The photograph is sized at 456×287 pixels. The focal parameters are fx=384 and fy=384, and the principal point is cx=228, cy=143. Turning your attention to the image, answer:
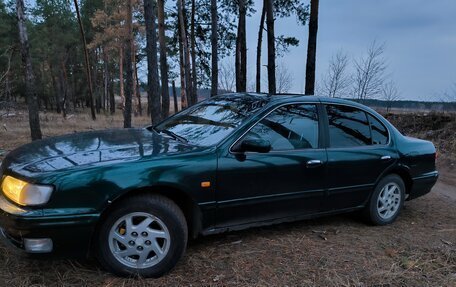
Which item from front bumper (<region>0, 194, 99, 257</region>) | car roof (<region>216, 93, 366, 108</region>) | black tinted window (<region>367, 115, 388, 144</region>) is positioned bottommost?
front bumper (<region>0, 194, 99, 257</region>)

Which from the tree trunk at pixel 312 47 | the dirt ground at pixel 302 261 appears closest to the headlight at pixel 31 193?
the dirt ground at pixel 302 261

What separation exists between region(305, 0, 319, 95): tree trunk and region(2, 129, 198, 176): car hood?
9360 mm

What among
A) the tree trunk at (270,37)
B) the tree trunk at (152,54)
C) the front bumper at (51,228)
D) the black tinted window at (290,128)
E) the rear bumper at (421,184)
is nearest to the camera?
the front bumper at (51,228)

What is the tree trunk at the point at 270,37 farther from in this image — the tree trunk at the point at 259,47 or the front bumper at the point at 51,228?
the front bumper at the point at 51,228

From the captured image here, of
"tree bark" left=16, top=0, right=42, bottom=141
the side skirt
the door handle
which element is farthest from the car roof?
"tree bark" left=16, top=0, right=42, bottom=141

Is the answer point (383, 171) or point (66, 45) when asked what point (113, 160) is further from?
point (66, 45)

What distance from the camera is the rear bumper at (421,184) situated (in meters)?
5.04

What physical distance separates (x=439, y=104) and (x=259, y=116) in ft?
45.1

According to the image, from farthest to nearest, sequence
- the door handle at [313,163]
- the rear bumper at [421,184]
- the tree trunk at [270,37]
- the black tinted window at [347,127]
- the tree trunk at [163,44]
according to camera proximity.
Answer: the tree trunk at [163,44]
the tree trunk at [270,37]
the rear bumper at [421,184]
the black tinted window at [347,127]
the door handle at [313,163]

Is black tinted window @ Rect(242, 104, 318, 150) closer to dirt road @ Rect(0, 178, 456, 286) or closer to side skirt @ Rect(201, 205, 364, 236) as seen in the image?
side skirt @ Rect(201, 205, 364, 236)

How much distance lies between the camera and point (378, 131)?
15.7 ft

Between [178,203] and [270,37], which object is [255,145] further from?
[270,37]

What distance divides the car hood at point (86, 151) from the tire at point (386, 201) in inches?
97.7

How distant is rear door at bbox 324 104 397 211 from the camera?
426 cm
